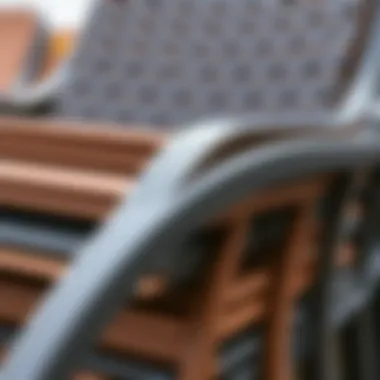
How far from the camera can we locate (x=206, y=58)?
5.21 feet

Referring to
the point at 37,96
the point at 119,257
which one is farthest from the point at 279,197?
the point at 37,96

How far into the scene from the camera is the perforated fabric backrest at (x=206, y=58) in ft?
4.83

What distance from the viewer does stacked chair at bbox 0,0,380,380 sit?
1.89 ft

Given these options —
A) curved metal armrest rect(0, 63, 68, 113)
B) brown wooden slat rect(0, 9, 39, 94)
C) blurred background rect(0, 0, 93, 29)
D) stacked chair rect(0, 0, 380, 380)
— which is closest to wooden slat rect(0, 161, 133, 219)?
stacked chair rect(0, 0, 380, 380)

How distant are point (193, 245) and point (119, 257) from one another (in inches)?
4.4

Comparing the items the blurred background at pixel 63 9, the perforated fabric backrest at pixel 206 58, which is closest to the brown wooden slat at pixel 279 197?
the perforated fabric backrest at pixel 206 58

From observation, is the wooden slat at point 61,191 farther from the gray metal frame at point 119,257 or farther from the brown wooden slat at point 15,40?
the brown wooden slat at point 15,40

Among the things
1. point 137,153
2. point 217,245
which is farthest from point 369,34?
point 217,245

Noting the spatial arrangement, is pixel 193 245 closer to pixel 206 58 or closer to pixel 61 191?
pixel 61 191

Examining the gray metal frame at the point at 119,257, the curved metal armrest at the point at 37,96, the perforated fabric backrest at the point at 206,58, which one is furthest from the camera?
the curved metal armrest at the point at 37,96

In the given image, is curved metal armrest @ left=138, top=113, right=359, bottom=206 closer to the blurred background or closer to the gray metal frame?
the gray metal frame

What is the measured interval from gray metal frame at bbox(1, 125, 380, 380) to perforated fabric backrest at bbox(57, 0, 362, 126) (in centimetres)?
74

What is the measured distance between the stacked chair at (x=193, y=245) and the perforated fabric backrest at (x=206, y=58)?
210 mm

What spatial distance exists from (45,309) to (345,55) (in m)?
0.93
